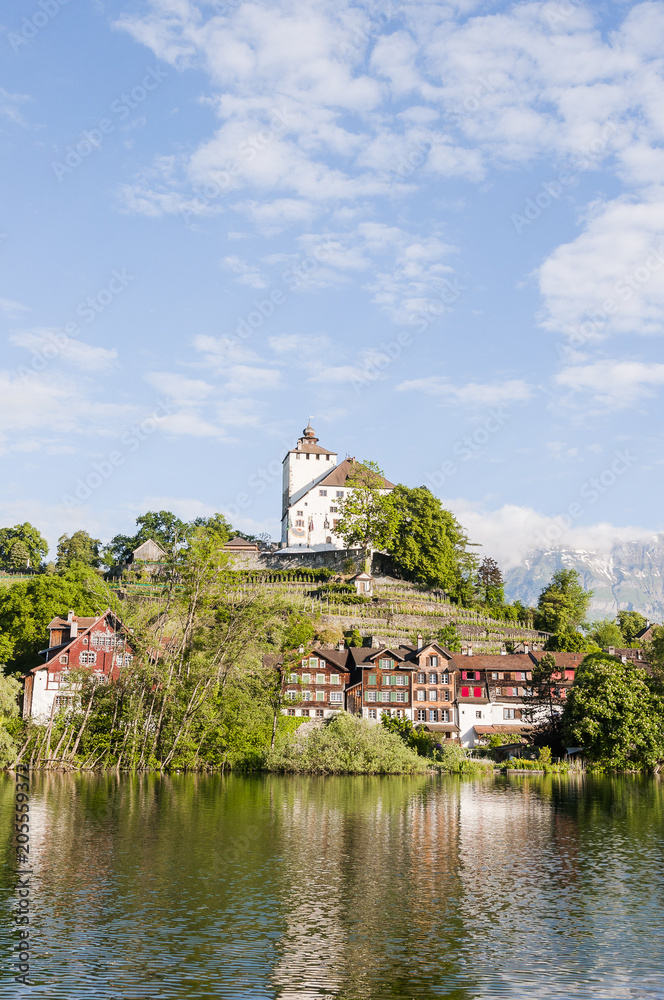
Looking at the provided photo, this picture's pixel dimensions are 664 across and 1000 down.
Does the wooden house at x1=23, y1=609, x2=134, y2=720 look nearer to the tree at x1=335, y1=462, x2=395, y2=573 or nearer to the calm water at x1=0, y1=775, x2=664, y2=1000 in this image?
the calm water at x1=0, y1=775, x2=664, y2=1000

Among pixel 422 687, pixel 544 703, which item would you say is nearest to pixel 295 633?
pixel 422 687

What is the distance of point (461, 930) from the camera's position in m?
22.0

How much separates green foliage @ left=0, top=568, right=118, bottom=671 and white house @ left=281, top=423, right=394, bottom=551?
2053 inches

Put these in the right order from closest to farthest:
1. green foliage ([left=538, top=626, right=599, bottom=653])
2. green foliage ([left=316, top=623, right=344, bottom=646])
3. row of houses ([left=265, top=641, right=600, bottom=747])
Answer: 1. row of houses ([left=265, top=641, right=600, bottom=747])
2. green foliage ([left=316, top=623, right=344, bottom=646])
3. green foliage ([left=538, top=626, right=599, bottom=653])

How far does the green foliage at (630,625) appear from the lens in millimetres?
131375

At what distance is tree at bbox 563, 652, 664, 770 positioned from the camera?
228 feet

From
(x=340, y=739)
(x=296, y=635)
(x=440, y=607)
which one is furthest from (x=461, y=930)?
(x=440, y=607)

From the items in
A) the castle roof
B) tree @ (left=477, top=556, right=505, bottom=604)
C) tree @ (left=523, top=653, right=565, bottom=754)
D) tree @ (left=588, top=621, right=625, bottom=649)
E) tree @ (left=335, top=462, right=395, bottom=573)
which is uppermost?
the castle roof

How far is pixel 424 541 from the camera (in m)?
114

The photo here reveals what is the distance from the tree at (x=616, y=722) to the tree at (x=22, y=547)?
9395cm

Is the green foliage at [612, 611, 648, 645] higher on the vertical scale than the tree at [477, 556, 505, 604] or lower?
lower

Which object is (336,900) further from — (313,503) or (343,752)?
(313,503)

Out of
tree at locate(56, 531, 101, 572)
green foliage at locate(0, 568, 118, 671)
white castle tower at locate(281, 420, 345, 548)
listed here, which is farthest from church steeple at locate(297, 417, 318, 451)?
green foliage at locate(0, 568, 118, 671)

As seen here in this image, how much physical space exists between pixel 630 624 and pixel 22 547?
98356mm
